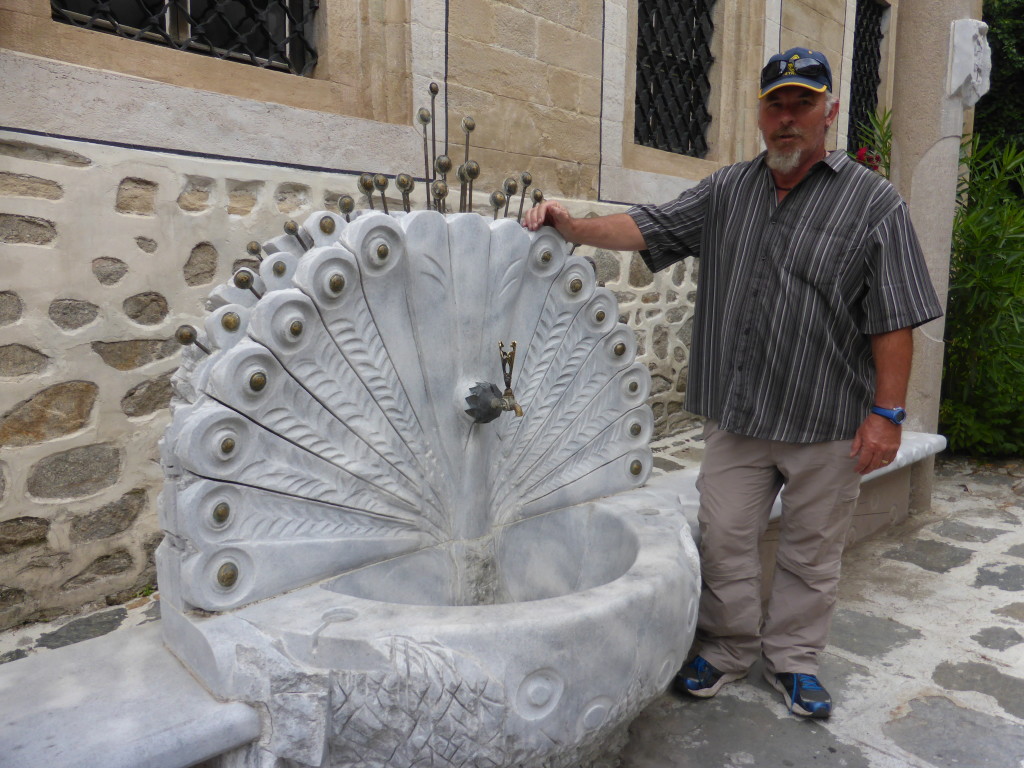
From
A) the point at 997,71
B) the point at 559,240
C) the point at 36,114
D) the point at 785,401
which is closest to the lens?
the point at 559,240

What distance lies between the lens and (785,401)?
6.21 ft

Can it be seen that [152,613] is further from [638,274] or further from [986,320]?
[986,320]

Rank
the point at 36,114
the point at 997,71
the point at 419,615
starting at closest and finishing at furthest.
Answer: the point at 419,615 → the point at 36,114 → the point at 997,71

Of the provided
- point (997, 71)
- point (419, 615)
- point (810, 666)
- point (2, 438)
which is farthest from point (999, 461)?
point (997, 71)

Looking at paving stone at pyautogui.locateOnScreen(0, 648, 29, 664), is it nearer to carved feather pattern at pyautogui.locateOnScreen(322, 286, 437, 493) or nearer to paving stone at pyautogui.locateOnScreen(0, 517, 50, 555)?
paving stone at pyautogui.locateOnScreen(0, 517, 50, 555)

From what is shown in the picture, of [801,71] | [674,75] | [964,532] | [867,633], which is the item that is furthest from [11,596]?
[674,75]

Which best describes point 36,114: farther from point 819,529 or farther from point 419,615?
point 819,529

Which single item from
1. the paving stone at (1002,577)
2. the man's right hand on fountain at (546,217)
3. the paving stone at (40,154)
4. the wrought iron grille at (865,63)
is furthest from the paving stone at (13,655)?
the wrought iron grille at (865,63)

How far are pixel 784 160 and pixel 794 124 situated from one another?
0.08m

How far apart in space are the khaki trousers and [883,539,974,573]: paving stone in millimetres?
1331

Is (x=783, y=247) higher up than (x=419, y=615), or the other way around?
(x=783, y=247)

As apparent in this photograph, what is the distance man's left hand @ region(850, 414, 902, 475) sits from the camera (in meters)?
1.80

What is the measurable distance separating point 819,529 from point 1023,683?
83 cm

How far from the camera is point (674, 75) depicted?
4414mm
